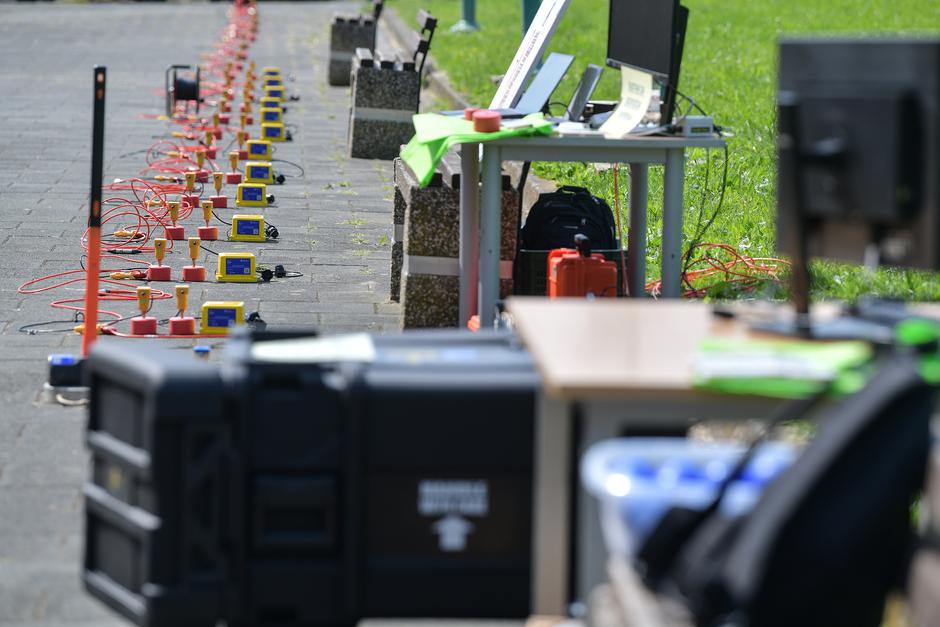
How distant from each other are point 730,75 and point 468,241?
10403 millimetres

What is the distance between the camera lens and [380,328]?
7777mm

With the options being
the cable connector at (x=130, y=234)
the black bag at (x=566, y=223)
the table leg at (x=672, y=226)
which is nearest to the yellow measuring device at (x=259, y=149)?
the cable connector at (x=130, y=234)

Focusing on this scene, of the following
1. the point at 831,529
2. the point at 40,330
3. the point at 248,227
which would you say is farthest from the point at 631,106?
the point at 248,227

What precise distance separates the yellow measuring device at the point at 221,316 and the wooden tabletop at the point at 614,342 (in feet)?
11.3

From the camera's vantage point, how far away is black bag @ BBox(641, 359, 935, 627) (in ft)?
9.87

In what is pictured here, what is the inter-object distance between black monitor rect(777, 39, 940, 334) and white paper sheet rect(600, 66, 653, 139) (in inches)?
111

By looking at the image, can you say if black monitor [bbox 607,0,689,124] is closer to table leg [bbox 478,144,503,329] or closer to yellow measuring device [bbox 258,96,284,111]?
table leg [bbox 478,144,503,329]

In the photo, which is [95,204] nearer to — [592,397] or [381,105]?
[592,397]

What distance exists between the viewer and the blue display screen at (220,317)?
7.46 metres

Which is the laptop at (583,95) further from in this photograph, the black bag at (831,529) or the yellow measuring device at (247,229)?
the black bag at (831,529)

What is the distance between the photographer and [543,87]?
24.0 feet

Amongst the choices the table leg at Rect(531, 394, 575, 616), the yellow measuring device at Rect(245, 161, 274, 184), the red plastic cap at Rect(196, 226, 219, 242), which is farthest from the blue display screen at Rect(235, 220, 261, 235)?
the table leg at Rect(531, 394, 575, 616)

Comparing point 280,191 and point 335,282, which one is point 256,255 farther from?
point 280,191

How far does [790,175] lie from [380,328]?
4.27 metres
